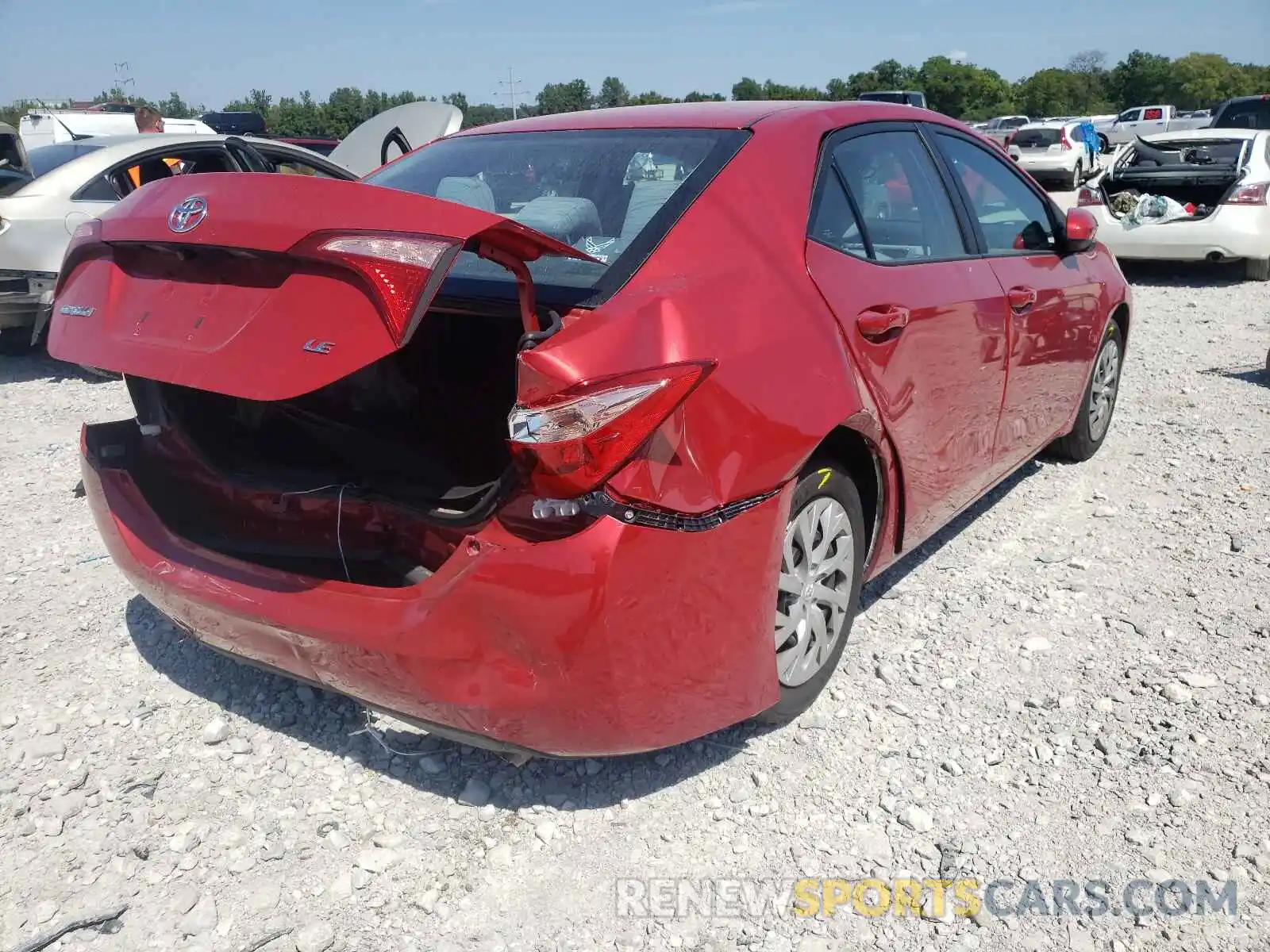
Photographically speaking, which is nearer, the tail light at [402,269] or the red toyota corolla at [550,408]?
the tail light at [402,269]

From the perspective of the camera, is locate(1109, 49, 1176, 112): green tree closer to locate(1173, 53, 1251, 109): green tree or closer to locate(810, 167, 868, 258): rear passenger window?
locate(1173, 53, 1251, 109): green tree

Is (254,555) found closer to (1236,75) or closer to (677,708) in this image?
(677,708)

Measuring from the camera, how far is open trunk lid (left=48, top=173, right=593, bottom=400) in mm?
1825

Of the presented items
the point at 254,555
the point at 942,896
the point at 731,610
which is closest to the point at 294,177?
the point at 254,555

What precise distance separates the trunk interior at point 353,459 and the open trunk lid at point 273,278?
0.43 metres

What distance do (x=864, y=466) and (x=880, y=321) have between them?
1.38 feet

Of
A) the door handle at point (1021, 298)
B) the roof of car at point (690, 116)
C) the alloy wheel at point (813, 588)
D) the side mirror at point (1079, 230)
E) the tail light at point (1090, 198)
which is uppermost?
the roof of car at point (690, 116)

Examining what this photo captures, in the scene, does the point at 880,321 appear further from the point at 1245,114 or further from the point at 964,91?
the point at 964,91

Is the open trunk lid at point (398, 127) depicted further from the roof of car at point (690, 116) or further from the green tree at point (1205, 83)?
the green tree at point (1205, 83)

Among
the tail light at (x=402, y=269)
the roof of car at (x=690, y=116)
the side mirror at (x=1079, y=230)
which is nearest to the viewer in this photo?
the tail light at (x=402, y=269)

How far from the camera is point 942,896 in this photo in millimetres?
2219

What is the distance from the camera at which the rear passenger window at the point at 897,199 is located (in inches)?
114

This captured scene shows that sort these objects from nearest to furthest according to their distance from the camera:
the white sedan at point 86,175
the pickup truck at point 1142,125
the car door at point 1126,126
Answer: the white sedan at point 86,175, the pickup truck at point 1142,125, the car door at point 1126,126

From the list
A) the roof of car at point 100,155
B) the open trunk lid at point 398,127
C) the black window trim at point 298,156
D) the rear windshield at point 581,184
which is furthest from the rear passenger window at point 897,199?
the roof of car at point 100,155
